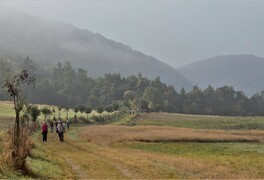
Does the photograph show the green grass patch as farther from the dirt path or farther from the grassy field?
the grassy field

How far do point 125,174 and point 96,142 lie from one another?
29897 millimetres

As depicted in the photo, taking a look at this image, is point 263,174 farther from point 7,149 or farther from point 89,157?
point 7,149

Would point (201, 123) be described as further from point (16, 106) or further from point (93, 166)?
point (16, 106)

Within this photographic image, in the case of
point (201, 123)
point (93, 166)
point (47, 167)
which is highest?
point (201, 123)

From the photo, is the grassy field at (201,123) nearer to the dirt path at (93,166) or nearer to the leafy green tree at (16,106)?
the dirt path at (93,166)

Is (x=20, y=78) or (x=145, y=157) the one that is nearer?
(x=20, y=78)

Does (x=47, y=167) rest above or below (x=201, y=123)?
below

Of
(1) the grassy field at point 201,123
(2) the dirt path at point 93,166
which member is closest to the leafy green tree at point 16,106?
(2) the dirt path at point 93,166

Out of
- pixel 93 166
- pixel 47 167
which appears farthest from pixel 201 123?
pixel 47 167

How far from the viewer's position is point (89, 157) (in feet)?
135

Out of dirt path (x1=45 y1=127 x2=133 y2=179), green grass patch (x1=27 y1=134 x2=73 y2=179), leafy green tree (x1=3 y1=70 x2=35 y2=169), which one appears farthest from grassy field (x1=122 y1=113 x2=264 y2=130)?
leafy green tree (x1=3 y1=70 x2=35 y2=169)

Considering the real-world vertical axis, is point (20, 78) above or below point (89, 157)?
above

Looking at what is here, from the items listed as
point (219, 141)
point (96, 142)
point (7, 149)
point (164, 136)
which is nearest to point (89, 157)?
point (7, 149)

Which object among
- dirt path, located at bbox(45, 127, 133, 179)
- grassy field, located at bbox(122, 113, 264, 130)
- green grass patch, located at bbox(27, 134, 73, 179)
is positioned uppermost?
grassy field, located at bbox(122, 113, 264, 130)
